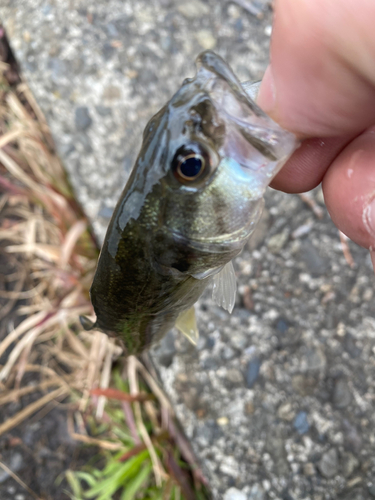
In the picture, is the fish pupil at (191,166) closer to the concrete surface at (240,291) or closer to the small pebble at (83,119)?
the concrete surface at (240,291)

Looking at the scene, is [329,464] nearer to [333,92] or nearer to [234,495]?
[234,495]

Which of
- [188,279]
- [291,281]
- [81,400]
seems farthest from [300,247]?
[81,400]

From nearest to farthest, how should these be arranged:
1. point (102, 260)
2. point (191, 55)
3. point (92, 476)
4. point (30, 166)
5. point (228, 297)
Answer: point (102, 260), point (228, 297), point (92, 476), point (191, 55), point (30, 166)

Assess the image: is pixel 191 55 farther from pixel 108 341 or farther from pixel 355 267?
pixel 108 341

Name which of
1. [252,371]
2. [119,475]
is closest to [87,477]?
[119,475]

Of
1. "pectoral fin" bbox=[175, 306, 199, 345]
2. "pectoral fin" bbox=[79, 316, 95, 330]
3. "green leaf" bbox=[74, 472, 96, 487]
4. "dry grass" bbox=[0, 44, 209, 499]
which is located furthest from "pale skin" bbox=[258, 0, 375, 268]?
"green leaf" bbox=[74, 472, 96, 487]

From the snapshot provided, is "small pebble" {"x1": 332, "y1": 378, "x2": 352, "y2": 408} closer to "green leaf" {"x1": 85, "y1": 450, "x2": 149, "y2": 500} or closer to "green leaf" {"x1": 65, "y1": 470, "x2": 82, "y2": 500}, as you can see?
"green leaf" {"x1": 85, "y1": 450, "x2": 149, "y2": 500}
